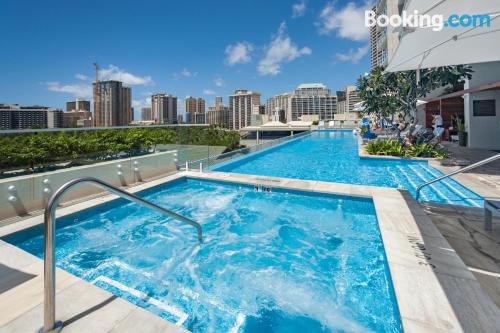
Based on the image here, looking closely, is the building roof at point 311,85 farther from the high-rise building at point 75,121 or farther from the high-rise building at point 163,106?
the high-rise building at point 75,121

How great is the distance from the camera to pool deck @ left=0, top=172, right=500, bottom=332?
2.29 meters

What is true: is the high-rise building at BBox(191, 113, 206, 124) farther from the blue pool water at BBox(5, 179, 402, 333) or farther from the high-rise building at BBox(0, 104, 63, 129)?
the blue pool water at BBox(5, 179, 402, 333)

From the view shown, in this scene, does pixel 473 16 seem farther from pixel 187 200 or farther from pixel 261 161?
pixel 261 161

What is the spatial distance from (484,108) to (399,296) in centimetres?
1356

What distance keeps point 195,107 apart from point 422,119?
17135 centimetres

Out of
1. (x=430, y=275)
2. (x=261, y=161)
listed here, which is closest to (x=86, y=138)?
(x=261, y=161)

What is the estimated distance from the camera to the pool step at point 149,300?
124 inches

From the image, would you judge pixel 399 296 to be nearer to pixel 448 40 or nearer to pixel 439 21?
pixel 439 21

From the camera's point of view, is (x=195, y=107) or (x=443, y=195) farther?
(x=195, y=107)

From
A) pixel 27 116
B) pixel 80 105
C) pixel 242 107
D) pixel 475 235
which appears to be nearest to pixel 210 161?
pixel 475 235

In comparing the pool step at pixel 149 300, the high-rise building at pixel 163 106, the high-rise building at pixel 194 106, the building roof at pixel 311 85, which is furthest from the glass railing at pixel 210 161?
the high-rise building at pixel 194 106

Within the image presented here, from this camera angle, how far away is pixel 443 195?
6754mm

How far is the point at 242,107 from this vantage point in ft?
484

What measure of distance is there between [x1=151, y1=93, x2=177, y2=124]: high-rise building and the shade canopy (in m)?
131
